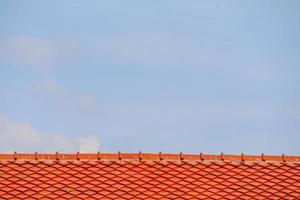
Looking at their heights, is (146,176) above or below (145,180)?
above

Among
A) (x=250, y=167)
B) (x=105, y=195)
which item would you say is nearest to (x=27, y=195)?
(x=105, y=195)

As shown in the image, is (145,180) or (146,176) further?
(146,176)

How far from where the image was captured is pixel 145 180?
28094 mm

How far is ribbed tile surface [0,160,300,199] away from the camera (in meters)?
27.1

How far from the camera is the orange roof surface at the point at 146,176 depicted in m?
27.2

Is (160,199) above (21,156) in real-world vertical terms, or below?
below

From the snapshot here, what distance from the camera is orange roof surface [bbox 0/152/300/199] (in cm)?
2719

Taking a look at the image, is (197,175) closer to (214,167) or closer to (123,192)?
(214,167)

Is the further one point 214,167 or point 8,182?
point 214,167

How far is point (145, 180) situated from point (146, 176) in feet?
0.93

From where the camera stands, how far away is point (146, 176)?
28.3 m

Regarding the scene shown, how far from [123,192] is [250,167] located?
217 inches

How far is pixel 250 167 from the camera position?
29.5 m

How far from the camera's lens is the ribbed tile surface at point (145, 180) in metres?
27.1
